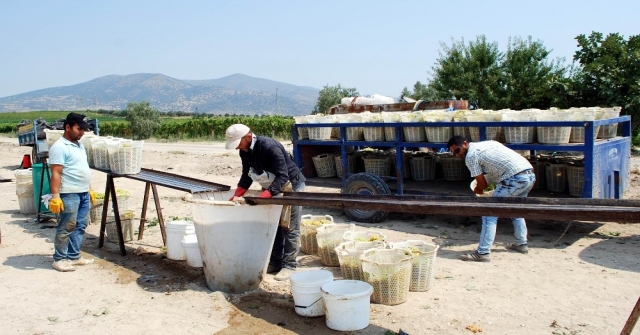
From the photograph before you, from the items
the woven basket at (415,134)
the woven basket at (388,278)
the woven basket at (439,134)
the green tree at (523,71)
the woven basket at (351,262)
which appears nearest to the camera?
the woven basket at (388,278)

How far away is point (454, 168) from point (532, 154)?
1.46 m

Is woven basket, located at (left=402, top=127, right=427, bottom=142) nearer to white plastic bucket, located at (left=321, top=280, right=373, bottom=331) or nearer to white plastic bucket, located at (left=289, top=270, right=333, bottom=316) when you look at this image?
white plastic bucket, located at (left=289, top=270, right=333, bottom=316)

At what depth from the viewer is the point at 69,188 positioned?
6785mm

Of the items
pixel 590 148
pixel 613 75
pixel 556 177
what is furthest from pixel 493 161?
pixel 613 75

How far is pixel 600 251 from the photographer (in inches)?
286

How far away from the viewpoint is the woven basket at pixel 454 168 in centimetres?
967

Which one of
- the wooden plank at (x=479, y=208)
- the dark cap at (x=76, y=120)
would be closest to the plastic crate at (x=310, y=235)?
the wooden plank at (x=479, y=208)

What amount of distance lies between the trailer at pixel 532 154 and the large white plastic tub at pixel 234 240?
141 inches

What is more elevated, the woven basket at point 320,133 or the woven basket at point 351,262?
the woven basket at point 320,133

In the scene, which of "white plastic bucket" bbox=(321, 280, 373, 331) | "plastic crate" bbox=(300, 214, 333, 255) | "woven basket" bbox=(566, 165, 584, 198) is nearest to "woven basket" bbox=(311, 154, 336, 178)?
"plastic crate" bbox=(300, 214, 333, 255)

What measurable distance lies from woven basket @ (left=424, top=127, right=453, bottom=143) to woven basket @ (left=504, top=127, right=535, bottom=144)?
3.06 ft

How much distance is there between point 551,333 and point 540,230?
13.6ft

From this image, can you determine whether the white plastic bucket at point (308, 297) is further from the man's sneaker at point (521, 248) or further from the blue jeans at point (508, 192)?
the man's sneaker at point (521, 248)

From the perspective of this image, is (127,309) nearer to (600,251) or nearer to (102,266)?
(102,266)
